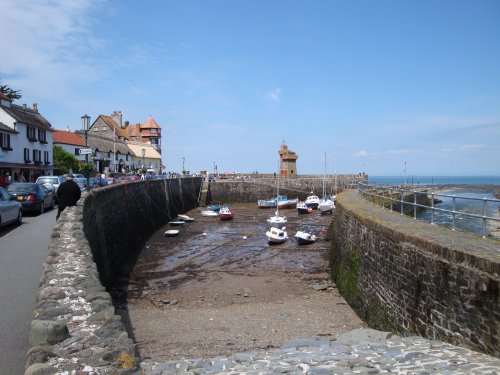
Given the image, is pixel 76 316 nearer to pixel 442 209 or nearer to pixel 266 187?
pixel 442 209

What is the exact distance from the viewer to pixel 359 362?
6730mm

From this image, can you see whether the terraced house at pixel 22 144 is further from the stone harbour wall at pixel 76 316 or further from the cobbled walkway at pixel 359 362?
the cobbled walkway at pixel 359 362

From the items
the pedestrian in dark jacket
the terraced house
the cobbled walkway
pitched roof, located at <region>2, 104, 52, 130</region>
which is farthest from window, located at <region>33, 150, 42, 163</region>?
the cobbled walkway

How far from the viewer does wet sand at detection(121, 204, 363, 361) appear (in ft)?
38.2

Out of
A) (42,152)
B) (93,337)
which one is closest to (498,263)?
(93,337)

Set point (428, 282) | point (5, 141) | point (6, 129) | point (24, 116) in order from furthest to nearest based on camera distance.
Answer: point (24, 116)
point (5, 141)
point (6, 129)
point (428, 282)

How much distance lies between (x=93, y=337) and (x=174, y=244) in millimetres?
22241

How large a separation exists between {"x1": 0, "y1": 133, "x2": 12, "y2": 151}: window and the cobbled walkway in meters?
41.1

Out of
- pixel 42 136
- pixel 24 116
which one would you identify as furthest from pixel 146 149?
pixel 24 116

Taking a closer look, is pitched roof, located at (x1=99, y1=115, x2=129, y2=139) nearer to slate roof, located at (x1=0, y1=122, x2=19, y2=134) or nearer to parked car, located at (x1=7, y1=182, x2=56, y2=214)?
slate roof, located at (x1=0, y1=122, x2=19, y2=134)

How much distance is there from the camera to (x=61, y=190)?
45.9 feet

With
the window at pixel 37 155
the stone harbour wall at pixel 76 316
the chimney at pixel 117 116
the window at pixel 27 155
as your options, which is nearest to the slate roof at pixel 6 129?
the window at pixel 27 155

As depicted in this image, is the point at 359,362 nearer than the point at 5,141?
Yes

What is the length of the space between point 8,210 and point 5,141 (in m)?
31.3
